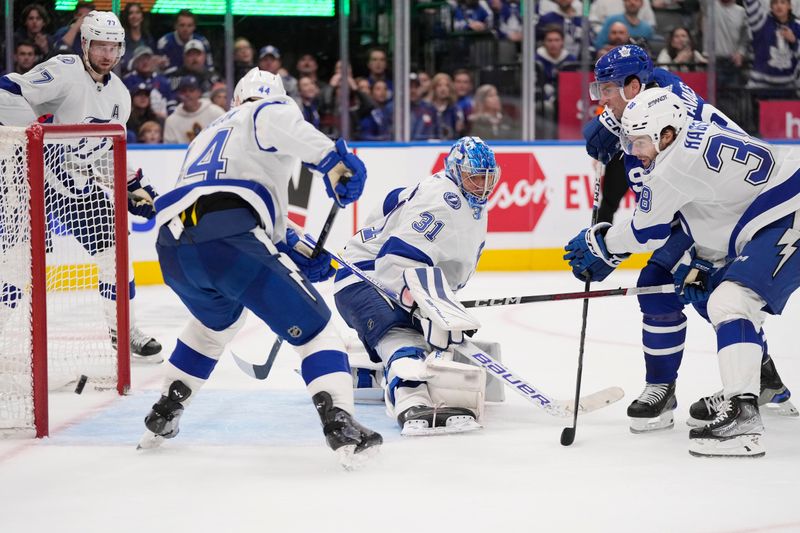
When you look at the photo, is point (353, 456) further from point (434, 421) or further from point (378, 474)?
point (434, 421)

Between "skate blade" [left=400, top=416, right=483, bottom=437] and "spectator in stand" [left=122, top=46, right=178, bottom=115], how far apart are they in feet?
13.7

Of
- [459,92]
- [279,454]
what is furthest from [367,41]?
[279,454]

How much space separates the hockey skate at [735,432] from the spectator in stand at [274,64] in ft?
15.6

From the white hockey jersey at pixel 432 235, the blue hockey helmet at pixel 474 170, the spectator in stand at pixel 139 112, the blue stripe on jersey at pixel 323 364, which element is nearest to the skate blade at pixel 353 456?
the blue stripe on jersey at pixel 323 364

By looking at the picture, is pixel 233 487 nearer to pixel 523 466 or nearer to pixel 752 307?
pixel 523 466

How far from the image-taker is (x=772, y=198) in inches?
122

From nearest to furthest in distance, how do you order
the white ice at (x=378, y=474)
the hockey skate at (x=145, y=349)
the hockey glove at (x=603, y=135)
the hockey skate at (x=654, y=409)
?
the white ice at (x=378, y=474) < the hockey skate at (x=654, y=409) < the hockey glove at (x=603, y=135) < the hockey skate at (x=145, y=349)

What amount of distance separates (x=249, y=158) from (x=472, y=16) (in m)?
5.00

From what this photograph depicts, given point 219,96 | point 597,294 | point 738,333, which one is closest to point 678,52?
point 219,96

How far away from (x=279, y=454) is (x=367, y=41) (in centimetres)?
470

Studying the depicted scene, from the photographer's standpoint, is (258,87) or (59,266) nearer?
(258,87)

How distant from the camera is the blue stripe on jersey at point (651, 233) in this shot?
10.3 ft

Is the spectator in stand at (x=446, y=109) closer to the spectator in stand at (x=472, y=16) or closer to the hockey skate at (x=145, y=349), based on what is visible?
the spectator in stand at (x=472, y=16)

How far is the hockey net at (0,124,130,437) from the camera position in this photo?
128 inches
